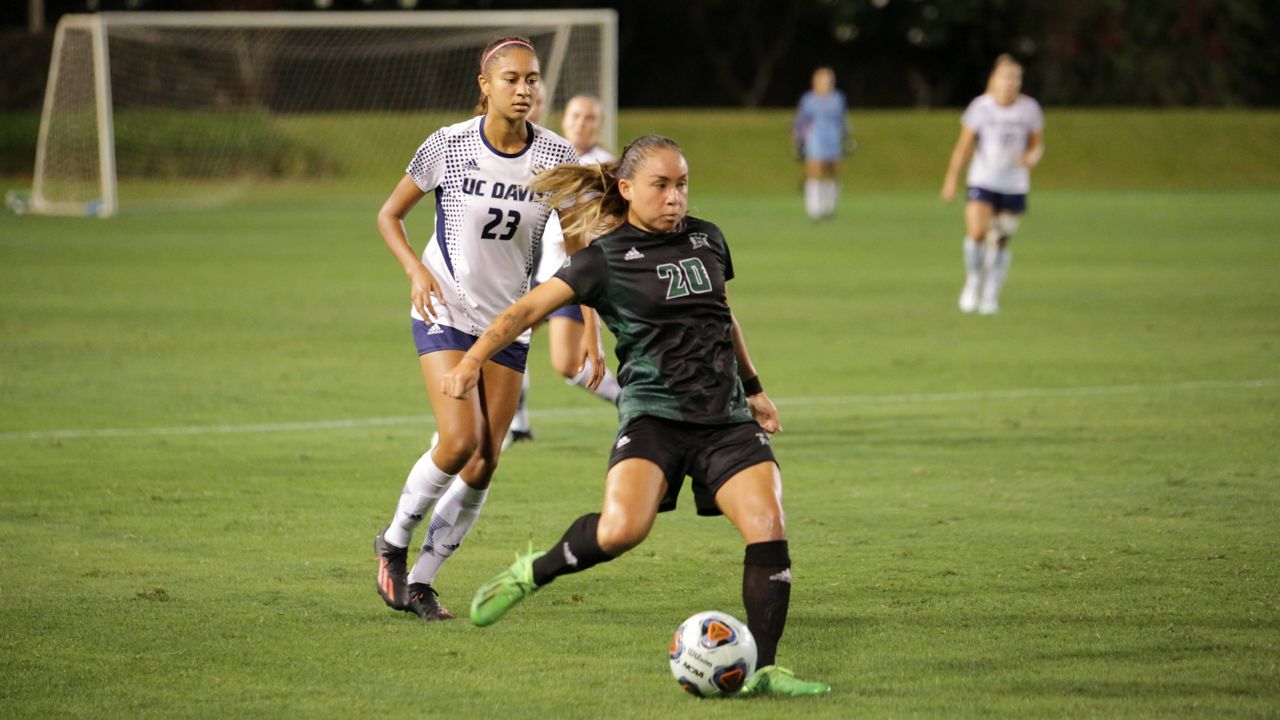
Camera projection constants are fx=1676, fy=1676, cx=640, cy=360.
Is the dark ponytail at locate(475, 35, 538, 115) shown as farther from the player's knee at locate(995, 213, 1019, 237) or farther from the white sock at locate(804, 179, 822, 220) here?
the white sock at locate(804, 179, 822, 220)

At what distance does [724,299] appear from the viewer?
5.63 m

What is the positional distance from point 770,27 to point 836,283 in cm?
4313

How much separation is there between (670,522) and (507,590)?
2.68 m

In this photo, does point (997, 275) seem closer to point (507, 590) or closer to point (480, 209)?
point (480, 209)

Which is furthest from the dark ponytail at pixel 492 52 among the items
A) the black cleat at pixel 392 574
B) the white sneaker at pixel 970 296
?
the white sneaker at pixel 970 296

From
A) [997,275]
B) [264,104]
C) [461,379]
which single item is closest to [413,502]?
[461,379]

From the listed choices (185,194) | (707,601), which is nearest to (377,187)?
(185,194)

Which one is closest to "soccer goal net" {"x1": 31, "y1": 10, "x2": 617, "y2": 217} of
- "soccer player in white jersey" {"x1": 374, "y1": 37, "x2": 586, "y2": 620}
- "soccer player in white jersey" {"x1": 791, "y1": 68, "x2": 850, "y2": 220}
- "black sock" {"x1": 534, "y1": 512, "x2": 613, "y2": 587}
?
"soccer player in white jersey" {"x1": 791, "y1": 68, "x2": 850, "y2": 220}

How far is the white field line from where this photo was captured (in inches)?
408

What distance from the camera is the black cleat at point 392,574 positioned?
6.28 m

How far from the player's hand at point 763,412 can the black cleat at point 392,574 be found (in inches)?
60.7

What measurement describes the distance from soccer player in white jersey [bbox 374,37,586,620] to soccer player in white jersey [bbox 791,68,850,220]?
2531cm

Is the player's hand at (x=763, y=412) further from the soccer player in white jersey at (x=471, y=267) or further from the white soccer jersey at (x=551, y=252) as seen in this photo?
the white soccer jersey at (x=551, y=252)

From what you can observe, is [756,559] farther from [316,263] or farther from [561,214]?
[316,263]
